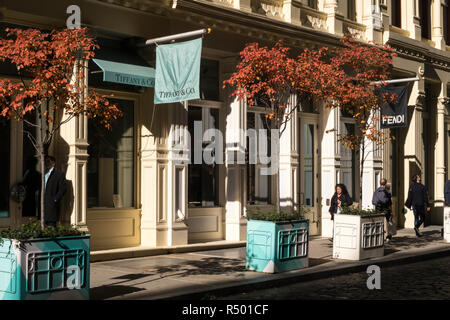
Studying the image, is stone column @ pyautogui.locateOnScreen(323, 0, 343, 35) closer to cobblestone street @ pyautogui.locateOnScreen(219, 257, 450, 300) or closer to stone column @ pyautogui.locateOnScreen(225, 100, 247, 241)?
stone column @ pyautogui.locateOnScreen(225, 100, 247, 241)

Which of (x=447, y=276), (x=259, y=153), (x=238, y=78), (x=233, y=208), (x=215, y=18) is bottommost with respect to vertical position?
(x=447, y=276)

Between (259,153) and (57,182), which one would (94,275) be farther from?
(259,153)

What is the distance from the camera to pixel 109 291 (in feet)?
30.4

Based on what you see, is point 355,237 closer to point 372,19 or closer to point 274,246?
point 274,246

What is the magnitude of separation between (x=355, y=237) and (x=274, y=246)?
2.81 meters

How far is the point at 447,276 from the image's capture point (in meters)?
12.0

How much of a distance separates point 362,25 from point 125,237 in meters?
11.1

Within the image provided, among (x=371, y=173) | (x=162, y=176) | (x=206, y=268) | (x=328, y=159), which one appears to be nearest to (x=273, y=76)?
(x=162, y=176)

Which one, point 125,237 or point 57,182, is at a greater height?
point 57,182

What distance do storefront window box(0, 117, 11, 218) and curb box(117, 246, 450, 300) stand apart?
4165mm

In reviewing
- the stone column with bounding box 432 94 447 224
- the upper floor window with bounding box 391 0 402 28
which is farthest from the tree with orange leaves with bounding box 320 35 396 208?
the stone column with bounding box 432 94 447 224
